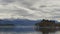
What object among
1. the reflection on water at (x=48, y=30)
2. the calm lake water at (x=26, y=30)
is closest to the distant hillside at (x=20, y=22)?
the calm lake water at (x=26, y=30)

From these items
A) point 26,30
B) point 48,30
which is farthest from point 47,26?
point 26,30

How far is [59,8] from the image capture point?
3111mm

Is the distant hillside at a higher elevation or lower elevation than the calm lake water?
higher

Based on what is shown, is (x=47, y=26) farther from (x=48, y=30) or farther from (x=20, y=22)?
(x=20, y=22)

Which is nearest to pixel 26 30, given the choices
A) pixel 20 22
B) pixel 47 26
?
pixel 20 22

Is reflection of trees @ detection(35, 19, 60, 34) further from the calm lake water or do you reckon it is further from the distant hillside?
the distant hillside

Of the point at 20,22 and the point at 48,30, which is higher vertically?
the point at 20,22

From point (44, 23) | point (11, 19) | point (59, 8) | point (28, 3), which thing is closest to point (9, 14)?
point (11, 19)

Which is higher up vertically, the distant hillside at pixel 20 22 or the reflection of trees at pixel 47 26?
the distant hillside at pixel 20 22

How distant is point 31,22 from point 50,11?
1.03 ft

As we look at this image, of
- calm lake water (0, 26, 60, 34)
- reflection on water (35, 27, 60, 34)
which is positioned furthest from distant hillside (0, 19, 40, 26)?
reflection on water (35, 27, 60, 34)

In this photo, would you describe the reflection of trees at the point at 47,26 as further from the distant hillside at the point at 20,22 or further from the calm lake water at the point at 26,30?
the distant hillside at the point at 20,22

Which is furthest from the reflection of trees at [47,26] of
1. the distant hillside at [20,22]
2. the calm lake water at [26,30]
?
the distant hillside at [20,22]

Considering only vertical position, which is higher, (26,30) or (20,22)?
(20,22)
